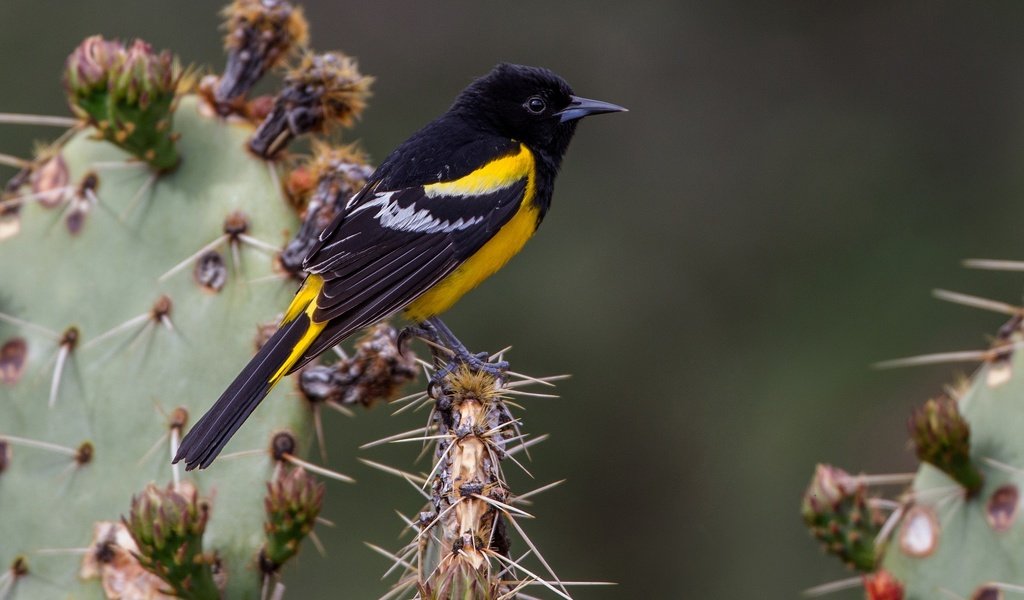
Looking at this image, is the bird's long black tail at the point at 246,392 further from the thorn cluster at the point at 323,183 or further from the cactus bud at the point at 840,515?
the cactus bud at the point at 840,515

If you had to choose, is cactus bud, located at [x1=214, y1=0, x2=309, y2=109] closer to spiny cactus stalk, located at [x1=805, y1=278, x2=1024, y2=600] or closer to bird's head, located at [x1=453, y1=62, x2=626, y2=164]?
bird's head, located at [x1=453, y1=62, x2=626, y2=164]

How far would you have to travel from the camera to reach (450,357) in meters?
3.57

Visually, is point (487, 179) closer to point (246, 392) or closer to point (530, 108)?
point (530, 108)

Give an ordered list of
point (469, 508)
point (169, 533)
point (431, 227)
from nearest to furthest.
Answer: point (469, 508)
point (169, 533)
point (431, 227)

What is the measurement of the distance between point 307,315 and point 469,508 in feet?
3.57

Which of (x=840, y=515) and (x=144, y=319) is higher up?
(x=144, y=319)

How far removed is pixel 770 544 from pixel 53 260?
483 centimetres

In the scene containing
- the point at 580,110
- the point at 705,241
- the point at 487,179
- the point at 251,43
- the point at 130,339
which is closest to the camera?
the point at 130,339

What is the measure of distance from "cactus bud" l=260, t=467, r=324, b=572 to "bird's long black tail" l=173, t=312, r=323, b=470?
0.18 m

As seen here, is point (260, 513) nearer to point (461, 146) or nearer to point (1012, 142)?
point (461, 146)

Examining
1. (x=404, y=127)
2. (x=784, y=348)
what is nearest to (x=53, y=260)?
(x=404, y=127)

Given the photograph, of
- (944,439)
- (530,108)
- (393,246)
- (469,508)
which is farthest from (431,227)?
(944,439)

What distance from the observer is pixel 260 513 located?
10.3 ft

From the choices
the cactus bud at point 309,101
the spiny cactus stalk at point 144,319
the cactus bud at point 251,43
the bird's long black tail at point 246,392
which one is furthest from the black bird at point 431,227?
the cactus bud at point 251,43
